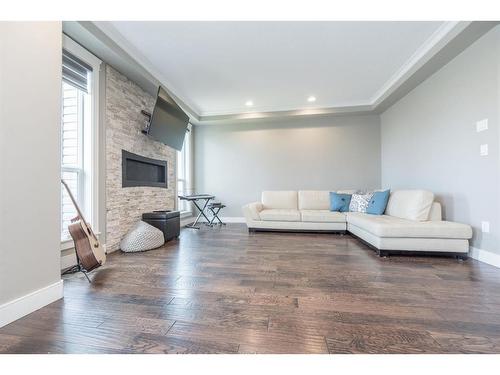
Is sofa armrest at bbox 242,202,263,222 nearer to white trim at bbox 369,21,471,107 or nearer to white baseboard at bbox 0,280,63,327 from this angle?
white baseboard at bbox 0,280,63,327

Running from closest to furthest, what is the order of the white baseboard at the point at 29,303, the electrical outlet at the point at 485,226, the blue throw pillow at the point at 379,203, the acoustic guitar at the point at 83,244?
the white baseboard at the point at 29,303 < the acoustic guitar at the point at 83,244 < the electrical outlet at the point at 485,226 < the blue throw pillow at the point at 379,203

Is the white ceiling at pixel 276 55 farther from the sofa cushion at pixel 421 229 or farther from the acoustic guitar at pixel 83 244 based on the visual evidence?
the sofa cushion at pixel 421 229

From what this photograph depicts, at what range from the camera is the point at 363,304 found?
150 cm

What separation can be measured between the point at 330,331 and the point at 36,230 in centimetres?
195

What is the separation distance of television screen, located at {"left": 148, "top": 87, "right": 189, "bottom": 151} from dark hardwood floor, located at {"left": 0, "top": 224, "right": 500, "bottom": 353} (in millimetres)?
1885

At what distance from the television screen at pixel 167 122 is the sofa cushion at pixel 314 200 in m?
2.75

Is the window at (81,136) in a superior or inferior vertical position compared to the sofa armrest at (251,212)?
superior

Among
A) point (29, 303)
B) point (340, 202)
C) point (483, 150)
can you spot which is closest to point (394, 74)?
point (483, 150)

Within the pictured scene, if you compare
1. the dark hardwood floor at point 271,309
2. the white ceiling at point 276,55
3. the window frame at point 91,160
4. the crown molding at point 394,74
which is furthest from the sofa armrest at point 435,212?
the window frame at point 91,160

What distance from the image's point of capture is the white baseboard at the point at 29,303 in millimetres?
1278

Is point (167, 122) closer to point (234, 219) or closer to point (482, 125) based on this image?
point (234, 219)

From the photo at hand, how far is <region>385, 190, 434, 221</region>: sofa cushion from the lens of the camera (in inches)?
112

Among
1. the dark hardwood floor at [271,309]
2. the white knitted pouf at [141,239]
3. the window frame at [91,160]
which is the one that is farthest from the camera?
the white knitted pouf at [141,239]
